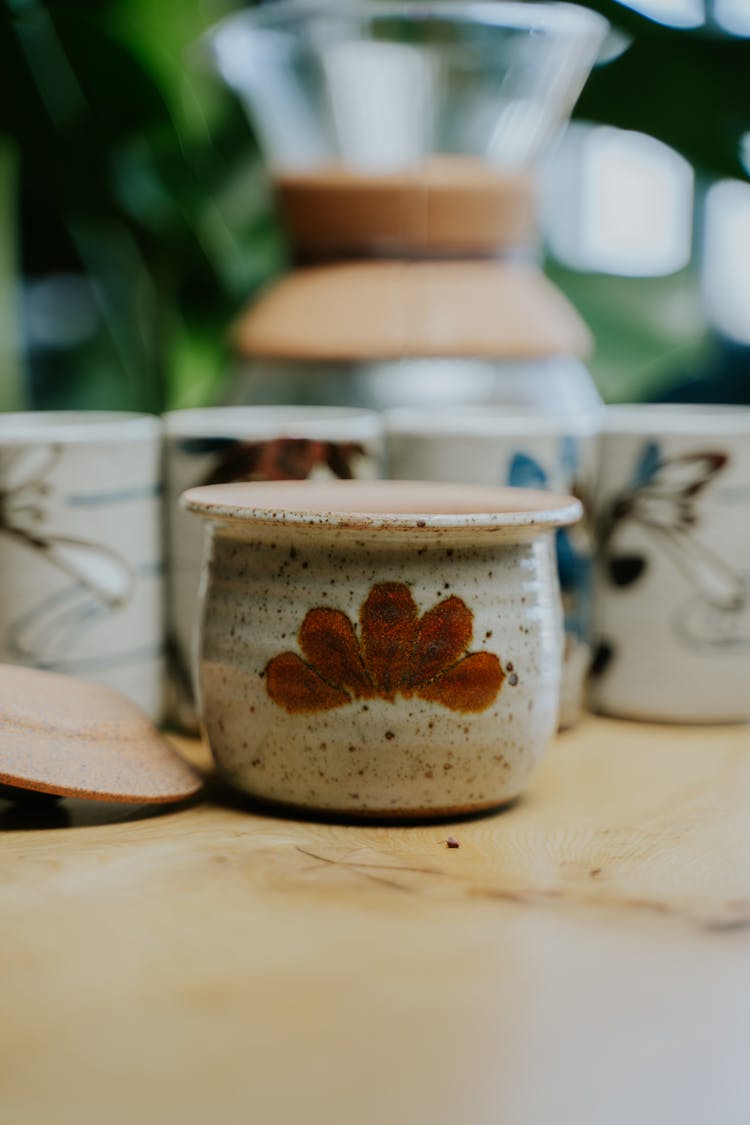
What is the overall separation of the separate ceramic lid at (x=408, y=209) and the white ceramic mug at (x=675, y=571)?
0.16 m

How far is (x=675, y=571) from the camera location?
77cm

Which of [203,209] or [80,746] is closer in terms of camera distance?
[80,746]

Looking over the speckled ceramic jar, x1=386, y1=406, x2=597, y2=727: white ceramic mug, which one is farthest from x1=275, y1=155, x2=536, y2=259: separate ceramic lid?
the speckled ceramic jar

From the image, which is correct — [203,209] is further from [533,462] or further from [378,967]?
[378,967]

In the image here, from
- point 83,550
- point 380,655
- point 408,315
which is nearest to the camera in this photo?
point 380,655

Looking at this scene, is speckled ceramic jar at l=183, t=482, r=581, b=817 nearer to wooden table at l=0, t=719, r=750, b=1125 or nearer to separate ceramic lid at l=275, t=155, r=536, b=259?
wooden table at l=0, t=719, r=750, b=1125

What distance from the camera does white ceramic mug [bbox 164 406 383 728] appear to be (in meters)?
0.70

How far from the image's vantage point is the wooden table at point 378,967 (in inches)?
14.7

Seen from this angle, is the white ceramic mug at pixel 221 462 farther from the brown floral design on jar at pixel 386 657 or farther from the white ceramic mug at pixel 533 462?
the brown floral design on jar at pixel 386 657

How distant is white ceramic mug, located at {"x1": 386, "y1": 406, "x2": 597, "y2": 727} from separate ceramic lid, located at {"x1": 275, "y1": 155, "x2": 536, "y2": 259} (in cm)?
13

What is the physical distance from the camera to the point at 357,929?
1.57 feet

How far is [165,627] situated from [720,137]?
0.60m

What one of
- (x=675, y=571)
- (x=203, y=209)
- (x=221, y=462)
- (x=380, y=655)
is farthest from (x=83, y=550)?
(x=203, y=209)

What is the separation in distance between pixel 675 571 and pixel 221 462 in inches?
9.8
